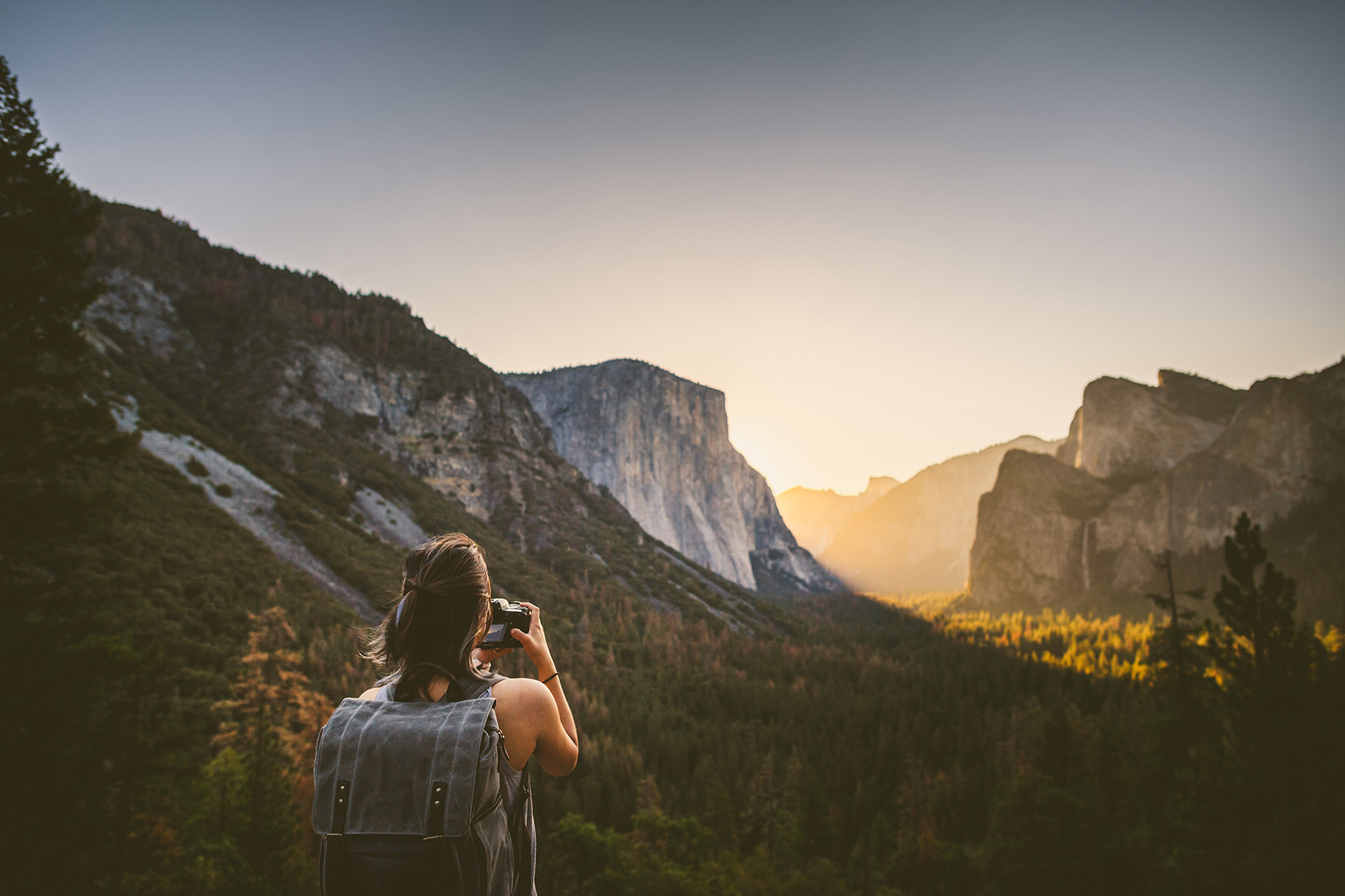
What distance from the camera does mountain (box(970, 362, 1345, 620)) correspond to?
10906 cm

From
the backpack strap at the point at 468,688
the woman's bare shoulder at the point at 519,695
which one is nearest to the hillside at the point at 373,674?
the backpack strap at the point at 468,688

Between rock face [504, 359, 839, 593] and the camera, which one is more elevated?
rock face [504, 359, 839, 593]

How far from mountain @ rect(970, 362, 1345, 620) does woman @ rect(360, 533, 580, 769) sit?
12977 cm

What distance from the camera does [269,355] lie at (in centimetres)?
Result: 7344

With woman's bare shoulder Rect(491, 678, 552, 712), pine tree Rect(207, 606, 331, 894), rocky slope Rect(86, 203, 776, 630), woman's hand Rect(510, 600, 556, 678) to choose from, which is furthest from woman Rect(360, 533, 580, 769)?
rocky slope Rect(86, 203, 776, 630)

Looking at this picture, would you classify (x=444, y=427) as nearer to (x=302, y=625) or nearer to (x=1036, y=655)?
(x=302, y=625)

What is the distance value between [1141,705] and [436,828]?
61.6 m

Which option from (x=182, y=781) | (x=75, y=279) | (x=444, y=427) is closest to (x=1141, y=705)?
(x=182, y=781)

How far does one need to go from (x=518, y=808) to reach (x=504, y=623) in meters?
0.85

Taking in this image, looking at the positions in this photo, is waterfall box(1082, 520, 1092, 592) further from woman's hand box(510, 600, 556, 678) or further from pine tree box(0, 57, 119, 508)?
pine tree box(0, 57, 119, 508)

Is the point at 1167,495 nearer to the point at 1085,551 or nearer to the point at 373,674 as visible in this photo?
the point at 1085,551

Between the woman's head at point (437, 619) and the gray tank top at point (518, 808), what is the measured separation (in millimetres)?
98

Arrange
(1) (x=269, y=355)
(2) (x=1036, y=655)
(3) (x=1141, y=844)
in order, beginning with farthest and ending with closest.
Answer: (2) (x=1036, y=655) < (1) (x=269, y=355) < (3) (x=1141, y=844)

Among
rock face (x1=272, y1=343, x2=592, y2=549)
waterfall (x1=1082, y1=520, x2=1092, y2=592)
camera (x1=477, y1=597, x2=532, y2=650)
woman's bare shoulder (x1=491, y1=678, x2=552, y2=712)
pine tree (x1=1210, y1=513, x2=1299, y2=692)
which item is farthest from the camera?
waterfall (x1=1082, y1=520, x2=1092, y2=592)
